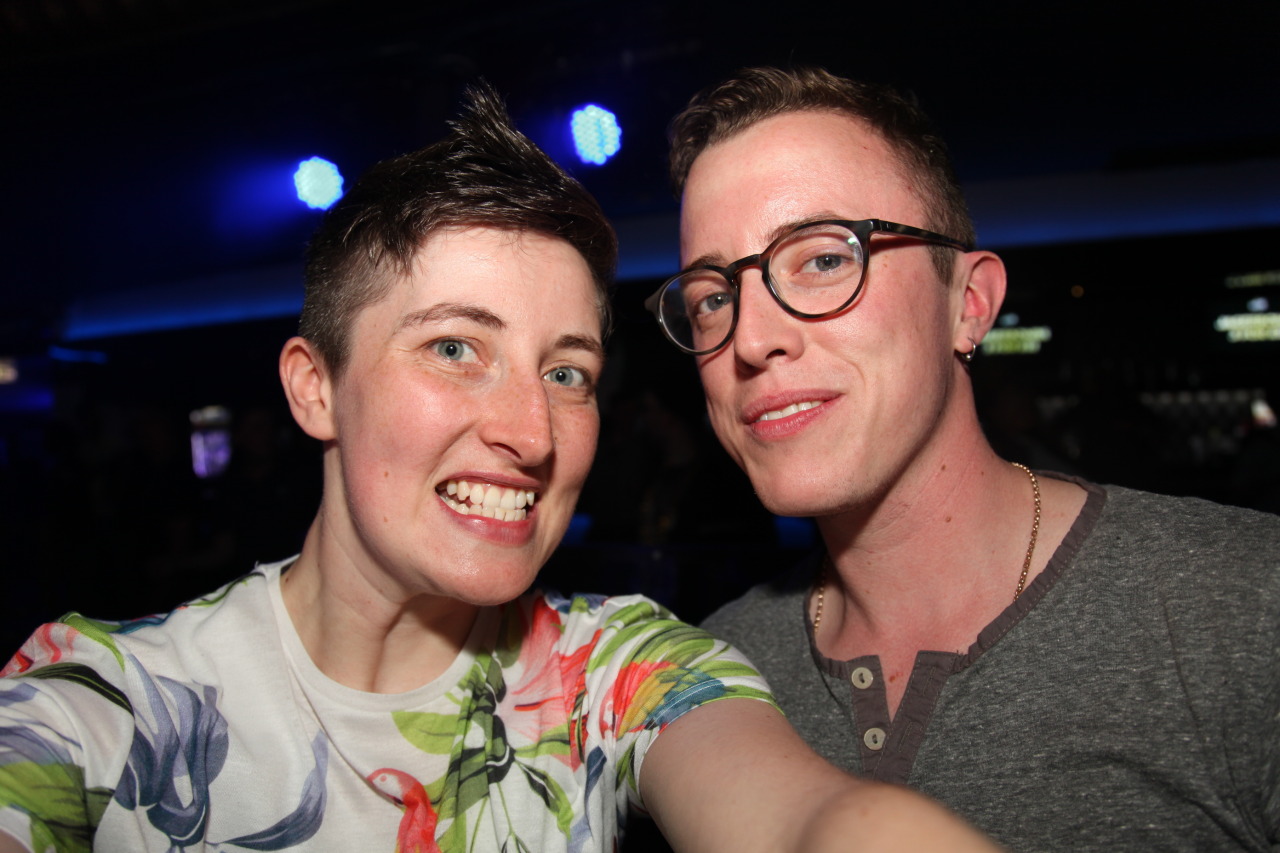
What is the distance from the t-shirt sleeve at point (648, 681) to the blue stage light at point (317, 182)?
267 centimetres

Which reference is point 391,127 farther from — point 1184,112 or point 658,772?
point 1184,112

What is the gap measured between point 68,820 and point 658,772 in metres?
0.80

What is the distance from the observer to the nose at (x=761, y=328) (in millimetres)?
1311

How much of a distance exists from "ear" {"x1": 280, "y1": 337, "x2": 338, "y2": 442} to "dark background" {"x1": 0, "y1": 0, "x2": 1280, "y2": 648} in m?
1.70

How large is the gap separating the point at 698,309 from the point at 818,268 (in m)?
0.29

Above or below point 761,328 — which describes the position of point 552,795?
below

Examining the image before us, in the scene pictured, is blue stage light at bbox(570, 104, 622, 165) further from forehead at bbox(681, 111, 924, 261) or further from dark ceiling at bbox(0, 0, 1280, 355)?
forehead at bbox(681, 111, 924, 261)

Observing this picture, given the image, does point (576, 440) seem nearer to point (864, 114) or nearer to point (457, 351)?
point (457, 351)

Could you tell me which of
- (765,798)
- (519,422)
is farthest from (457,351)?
(765,798)

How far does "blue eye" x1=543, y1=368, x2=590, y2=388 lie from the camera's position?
1.32 m

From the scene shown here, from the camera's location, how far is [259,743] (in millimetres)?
1117

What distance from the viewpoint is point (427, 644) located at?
1280 millimetres

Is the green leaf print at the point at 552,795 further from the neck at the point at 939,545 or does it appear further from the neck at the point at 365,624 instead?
the neck at the point at 939,545

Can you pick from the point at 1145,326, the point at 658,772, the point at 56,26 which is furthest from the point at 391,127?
the point at 1145,326
